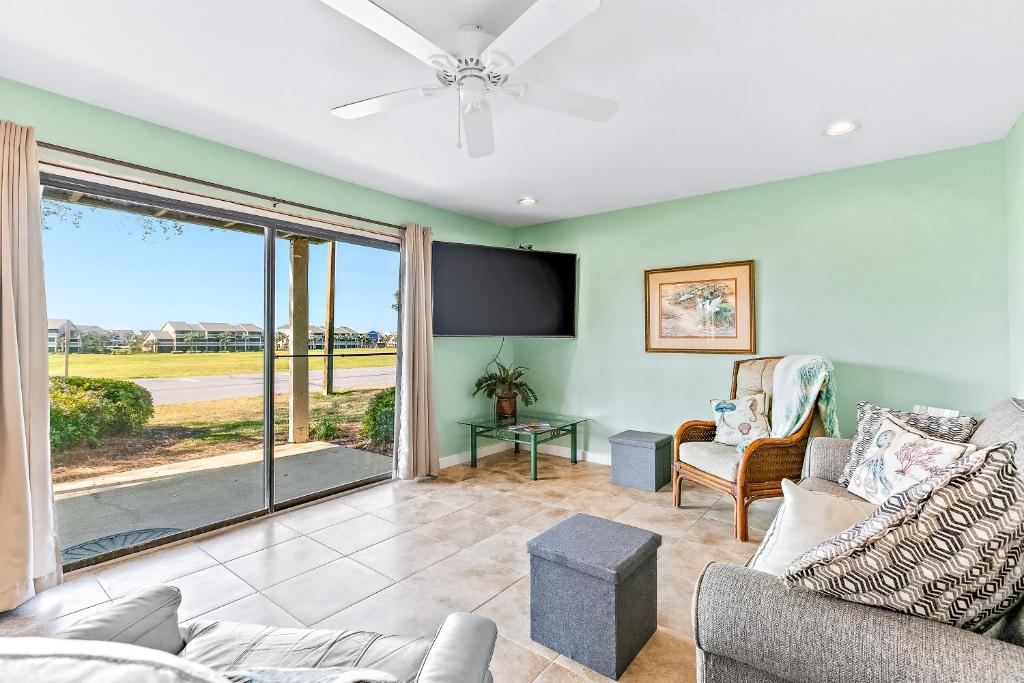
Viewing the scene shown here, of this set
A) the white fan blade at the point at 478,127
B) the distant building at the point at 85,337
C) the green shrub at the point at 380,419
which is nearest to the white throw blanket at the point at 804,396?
the white fan blade at the point at 478,127

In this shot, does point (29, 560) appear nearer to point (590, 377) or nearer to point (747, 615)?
point (747, 615)

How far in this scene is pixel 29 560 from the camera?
7.09 ft

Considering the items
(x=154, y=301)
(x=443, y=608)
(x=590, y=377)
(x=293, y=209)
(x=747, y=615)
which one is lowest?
(x=443, y=608)

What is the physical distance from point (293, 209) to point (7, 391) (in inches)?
72.7

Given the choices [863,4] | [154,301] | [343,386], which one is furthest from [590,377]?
[154,301]

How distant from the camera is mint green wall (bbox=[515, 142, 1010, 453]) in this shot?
9.74 feet

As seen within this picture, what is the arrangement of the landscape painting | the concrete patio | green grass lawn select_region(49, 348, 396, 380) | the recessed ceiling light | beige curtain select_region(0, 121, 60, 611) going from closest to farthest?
beige curtain select_region(0, 121, 60, 611), the recessed ceiling light, green grass lawn select_region(49, 348, 396, 380), the concrete patio, the landscape painting

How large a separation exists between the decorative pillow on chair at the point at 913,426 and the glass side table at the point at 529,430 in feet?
7.36

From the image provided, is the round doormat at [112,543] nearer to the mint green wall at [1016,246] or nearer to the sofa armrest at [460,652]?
the sofa armrest at [460,652]

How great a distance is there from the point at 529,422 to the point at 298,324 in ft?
7.76

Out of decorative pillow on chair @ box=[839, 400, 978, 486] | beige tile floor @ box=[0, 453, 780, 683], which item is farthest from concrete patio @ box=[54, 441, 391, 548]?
decorative pillow on chair @ box=[839, 400, 978, 486]

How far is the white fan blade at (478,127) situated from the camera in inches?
82.4

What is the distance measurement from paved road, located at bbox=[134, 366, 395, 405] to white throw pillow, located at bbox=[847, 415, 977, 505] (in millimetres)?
3448

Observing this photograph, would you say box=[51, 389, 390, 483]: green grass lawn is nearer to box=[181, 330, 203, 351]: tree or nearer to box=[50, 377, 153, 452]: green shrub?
box=[50, 377, 153, 452]: green shrub
